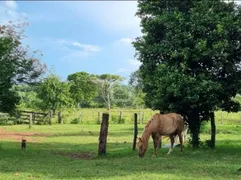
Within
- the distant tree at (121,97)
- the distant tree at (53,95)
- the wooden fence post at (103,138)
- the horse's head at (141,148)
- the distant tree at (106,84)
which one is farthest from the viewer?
the distant tree at (121,97)

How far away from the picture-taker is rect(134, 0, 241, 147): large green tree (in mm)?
17578

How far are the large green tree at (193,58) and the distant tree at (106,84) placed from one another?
191 ft

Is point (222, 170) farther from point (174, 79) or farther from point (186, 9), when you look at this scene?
point (186, 9)

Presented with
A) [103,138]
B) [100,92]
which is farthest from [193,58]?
[100,92]

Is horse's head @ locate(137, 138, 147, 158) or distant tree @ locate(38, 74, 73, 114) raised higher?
distant tree @ locate(38, 74, 73, 114)

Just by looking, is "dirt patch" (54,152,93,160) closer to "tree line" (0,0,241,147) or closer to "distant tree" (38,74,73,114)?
"tree line" (0,0,241,147)

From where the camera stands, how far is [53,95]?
152 feet

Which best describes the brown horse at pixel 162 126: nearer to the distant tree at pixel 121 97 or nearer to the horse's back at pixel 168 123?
the horse's back at pixel 168 123

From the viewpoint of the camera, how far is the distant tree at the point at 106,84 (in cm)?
7900

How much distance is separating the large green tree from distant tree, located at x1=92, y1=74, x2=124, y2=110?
58208 mm

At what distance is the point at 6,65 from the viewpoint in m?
20.0

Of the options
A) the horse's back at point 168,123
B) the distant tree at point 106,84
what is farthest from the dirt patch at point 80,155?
the distant tree at point 106,84

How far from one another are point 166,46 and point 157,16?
6.46 ft

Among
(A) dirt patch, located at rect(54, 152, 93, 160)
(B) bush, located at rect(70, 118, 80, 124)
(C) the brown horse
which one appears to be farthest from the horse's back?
(B) bush, located at rect(70, 118, 80, 124)
